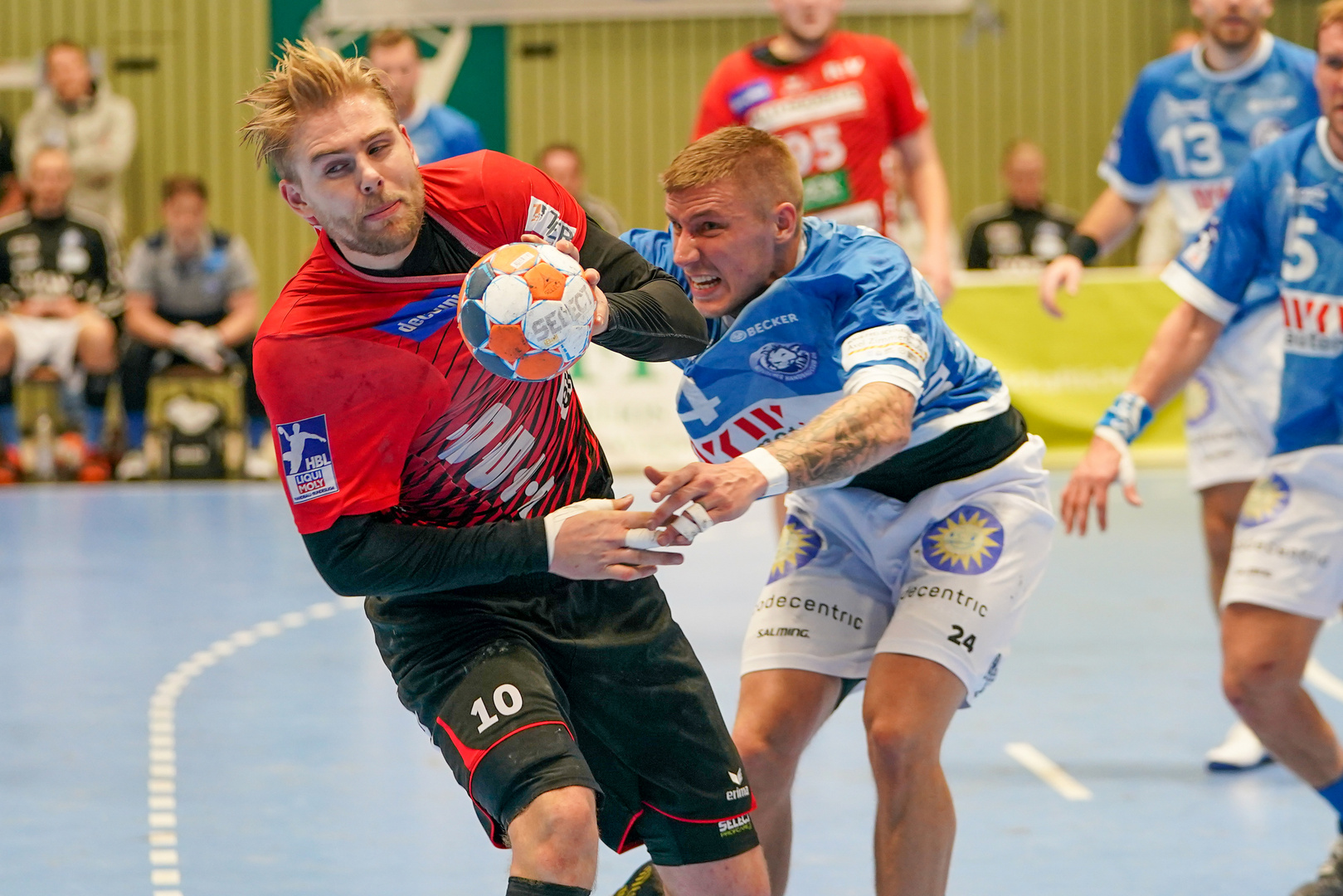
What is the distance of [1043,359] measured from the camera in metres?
11.3

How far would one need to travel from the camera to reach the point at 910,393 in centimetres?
338

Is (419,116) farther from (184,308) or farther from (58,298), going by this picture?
(58,298)

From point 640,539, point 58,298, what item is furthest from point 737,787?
point 58,298

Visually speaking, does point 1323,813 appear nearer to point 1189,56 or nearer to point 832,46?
point 1189,56

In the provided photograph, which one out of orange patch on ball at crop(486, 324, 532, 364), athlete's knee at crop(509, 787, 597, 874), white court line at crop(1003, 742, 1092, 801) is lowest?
white court line at crop(1003, 742, 1092, 801)

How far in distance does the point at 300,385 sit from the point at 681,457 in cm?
855

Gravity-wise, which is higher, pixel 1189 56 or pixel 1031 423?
pixel 1189 56

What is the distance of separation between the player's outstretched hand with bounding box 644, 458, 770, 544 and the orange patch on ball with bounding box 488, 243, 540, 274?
1.38ft

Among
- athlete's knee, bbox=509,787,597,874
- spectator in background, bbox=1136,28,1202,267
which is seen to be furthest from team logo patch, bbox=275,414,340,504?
spectator in background, bbox=1136,28,1202,267

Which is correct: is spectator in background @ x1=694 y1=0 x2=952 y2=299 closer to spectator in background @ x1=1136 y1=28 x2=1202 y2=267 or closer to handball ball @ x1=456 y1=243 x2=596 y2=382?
handball ball @ x1=456 y1=243 x2=596 y2=382

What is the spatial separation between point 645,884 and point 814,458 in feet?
4.08

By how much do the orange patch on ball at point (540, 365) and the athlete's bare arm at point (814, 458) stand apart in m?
0.25

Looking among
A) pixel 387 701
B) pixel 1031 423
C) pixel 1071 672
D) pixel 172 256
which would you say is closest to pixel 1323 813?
pixel 1071 672

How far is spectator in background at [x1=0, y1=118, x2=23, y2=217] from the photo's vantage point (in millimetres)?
12516
